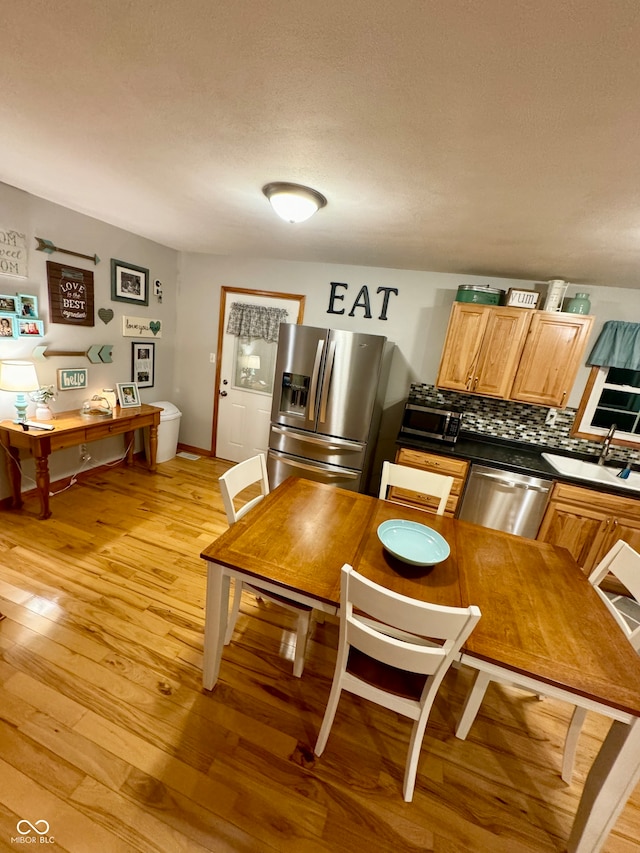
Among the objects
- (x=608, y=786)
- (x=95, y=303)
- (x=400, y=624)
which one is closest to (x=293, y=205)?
(x=400, y=624)

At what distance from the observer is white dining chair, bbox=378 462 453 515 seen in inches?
75.7

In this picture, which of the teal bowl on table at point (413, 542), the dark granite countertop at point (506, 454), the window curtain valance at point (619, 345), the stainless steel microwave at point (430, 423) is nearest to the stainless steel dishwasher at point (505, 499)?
the dark granite countertop at point (506, 454)

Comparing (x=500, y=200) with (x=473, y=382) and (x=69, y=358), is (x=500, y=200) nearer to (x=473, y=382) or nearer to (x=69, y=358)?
(x=473, y=382)

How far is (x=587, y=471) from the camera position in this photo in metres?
2.75

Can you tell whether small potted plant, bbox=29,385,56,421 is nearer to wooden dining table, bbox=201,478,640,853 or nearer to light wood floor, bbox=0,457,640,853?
light wood floor, bbox=0,457,640,853

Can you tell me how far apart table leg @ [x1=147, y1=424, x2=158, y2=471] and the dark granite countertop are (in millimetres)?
2438

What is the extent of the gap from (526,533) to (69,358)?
4027 millimetres

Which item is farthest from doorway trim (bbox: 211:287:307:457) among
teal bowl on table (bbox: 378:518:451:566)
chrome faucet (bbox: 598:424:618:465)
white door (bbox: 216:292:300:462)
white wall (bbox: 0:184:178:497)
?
chrome faucet (bbox: 598:424:618:465)

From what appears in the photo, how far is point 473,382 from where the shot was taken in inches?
108

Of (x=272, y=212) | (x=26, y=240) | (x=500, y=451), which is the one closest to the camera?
(x=272, y=212)

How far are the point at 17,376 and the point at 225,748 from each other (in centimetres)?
254

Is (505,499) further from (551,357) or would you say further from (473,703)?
(473,703)

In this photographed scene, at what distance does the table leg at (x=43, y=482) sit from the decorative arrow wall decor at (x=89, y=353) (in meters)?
0.83

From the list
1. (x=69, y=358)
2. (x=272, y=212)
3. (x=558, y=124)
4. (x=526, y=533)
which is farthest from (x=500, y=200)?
(x=69, y=358)
